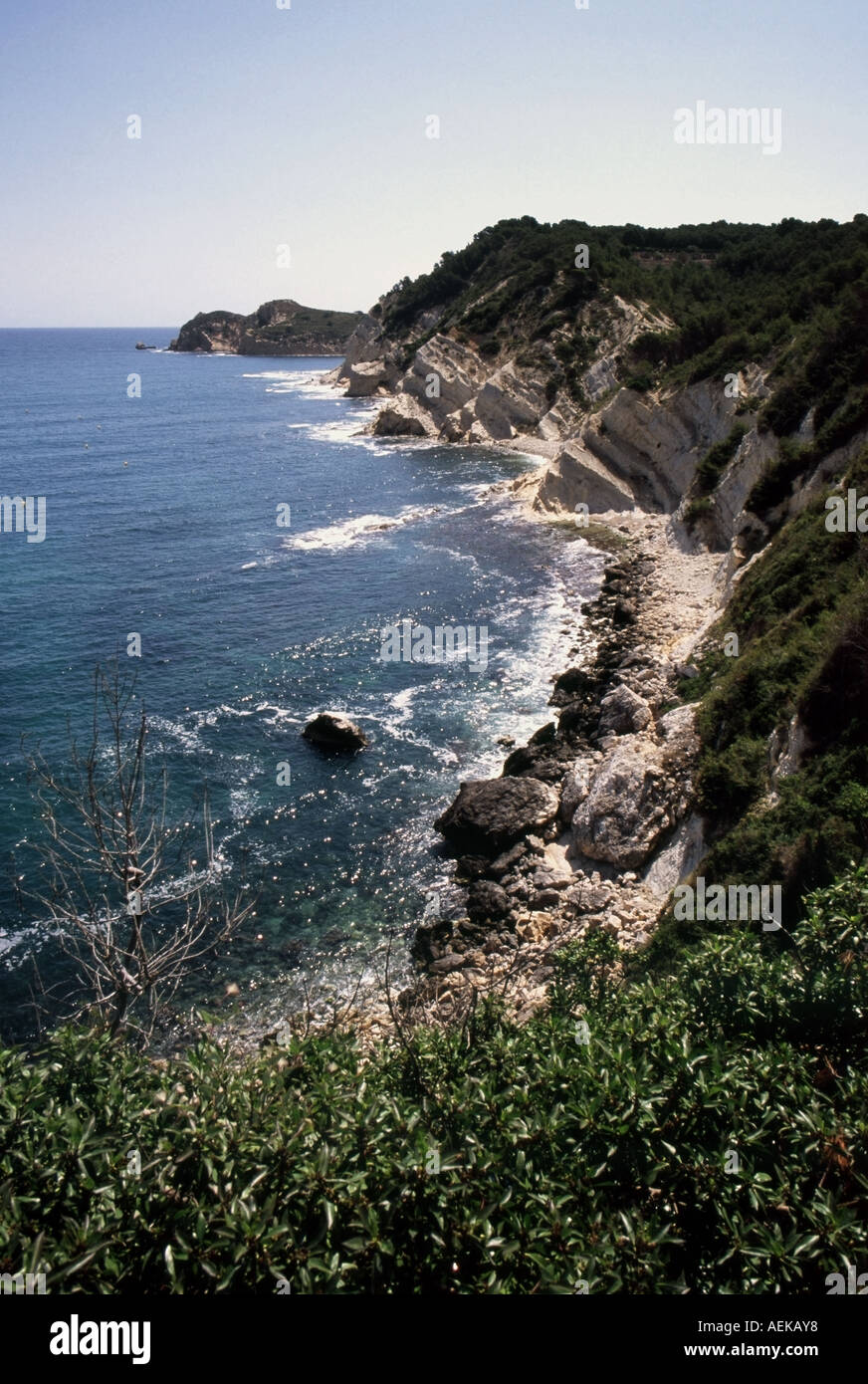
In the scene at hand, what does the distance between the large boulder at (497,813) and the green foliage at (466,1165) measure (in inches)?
635

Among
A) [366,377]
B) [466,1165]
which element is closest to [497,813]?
[466,1165]

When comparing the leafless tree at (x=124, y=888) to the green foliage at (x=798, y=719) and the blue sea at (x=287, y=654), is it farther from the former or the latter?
the green foliage at (x=798, y=719)

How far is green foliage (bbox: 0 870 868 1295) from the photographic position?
23.6ft

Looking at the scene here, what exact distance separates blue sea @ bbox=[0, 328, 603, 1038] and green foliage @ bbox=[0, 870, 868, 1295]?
595cm

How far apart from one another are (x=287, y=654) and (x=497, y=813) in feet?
57.8

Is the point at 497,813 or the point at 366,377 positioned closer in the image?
the point at 497,813

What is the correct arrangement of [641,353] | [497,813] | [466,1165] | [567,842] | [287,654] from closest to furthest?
[466,1165]
[567,842]
[497,813]
[287,654]
[641,353]

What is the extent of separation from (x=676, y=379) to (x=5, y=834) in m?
49.5

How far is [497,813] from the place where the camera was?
27.0 metres

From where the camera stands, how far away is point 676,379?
5597cm

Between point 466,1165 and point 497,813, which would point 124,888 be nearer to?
point 497,813

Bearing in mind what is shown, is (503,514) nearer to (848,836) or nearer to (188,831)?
(188,831)

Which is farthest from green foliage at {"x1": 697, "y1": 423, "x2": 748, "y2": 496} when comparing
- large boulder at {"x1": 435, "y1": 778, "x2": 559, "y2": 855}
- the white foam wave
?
large boulder at {"x1": 435, "y1": 778, "x2": 559, "y2": 855}
